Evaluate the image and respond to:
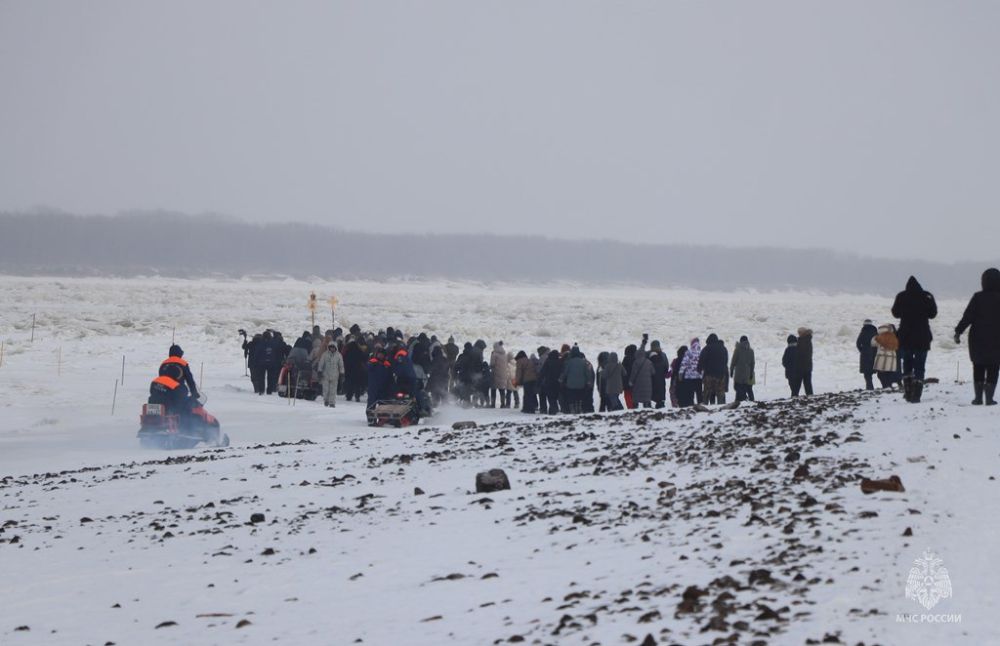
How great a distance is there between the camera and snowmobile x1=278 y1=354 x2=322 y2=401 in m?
31.0

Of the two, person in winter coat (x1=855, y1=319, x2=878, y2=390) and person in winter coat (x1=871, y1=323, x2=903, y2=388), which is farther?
person in winter coat (x1=855, y1=319, x2=878, y2=390)

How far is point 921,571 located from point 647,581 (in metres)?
1.68

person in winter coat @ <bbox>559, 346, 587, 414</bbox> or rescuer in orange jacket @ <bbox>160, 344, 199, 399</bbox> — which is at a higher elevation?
rescuer in orange jacket @ <bbox>160, 344, 199, 399</bbox>

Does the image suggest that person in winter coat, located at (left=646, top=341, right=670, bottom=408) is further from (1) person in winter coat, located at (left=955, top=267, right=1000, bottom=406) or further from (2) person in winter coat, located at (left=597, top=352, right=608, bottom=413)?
(1) person in winter coat, located at (left=955, top=267, right=1000, bottom=406)

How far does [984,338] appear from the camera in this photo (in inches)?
558

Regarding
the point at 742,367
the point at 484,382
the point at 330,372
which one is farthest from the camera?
the point at 484,382

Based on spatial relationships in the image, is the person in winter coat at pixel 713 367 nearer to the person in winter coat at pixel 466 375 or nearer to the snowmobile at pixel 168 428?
the person in winter coat at pixel 466 375

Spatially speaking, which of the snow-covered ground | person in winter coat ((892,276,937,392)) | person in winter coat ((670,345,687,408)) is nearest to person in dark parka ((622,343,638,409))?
person in winter coat ((670,345,687,408))

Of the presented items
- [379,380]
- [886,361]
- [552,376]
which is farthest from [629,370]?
[886,361]

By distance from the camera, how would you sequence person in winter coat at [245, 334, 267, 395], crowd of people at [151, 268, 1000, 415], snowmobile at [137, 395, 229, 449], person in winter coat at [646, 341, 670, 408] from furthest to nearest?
person in winter coat at [245, 334, 267, 395] → person in winter coat at [646, 341, 670, 408] → snowmobile at [137, 395, 229, 449] → crowd of people at [151, 268, 1000, 415]

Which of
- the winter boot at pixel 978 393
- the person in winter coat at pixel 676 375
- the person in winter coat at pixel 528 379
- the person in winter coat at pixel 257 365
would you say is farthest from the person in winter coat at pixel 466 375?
the winter boot at pixel 978 393

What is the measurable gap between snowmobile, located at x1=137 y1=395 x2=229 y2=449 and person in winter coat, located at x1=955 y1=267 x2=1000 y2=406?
1308 cm

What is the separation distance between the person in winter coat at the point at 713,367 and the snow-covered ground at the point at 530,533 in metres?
5.88

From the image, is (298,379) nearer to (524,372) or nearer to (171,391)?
(524,372)
